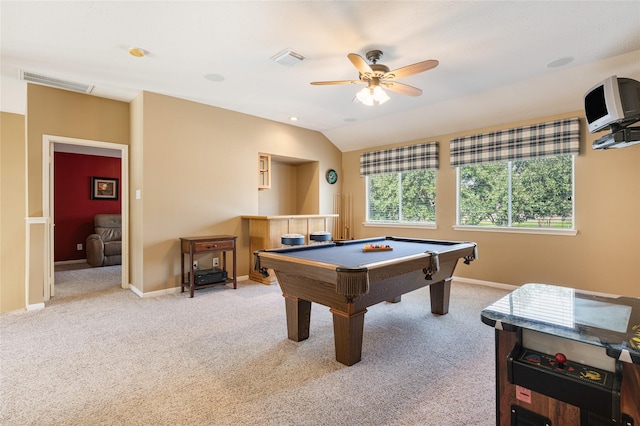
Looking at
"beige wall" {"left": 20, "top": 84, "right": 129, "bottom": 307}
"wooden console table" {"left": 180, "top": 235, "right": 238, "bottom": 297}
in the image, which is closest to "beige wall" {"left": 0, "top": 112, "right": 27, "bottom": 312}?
"beige wall" {"left": 20, "top": 84, "right": 129, "bottom": 307}

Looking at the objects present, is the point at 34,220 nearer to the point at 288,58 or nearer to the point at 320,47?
the point at 288,58

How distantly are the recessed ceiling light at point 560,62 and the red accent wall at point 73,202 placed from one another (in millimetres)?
8125

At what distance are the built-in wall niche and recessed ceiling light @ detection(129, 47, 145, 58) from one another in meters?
3.02

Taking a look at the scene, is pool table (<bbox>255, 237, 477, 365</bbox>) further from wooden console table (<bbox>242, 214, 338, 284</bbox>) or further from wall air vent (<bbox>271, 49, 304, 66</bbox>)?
wall air vent (<bbox>271, 49, 304, 66</bbox>)

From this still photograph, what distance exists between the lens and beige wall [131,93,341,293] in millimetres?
4113

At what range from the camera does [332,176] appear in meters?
6.48

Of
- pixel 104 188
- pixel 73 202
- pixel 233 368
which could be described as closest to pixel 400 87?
pixel 233 368

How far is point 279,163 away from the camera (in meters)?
6.39

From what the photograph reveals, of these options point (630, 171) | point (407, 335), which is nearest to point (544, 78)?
point (630, 171)

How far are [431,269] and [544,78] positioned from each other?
275 cm

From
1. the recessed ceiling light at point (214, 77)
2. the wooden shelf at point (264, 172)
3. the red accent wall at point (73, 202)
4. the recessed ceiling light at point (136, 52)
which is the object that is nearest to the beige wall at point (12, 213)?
the red accent wall at point (73, 202)

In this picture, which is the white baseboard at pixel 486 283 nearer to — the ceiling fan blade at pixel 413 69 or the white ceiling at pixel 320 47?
the white ceiling at pixel 320 47

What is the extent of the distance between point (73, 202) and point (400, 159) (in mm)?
6723

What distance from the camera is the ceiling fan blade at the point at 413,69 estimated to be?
2.49m
